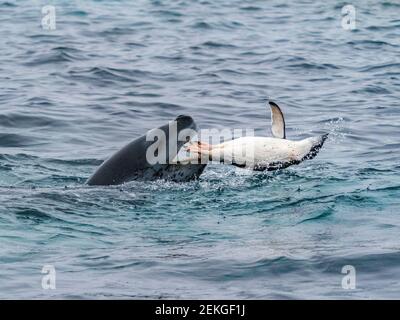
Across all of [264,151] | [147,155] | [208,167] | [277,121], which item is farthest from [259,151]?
[208,167]

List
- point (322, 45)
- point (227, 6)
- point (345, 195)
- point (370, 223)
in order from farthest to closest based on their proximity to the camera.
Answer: point (227, 6) → point (322, 45) → point (345, 195) → point (370, 223)

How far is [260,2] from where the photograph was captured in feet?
109

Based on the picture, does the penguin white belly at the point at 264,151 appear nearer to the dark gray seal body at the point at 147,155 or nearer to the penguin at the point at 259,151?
the penguin at the point at 259,151

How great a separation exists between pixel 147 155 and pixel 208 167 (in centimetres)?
258

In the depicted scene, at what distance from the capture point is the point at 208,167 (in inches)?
561

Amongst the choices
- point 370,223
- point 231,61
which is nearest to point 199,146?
point 370,223

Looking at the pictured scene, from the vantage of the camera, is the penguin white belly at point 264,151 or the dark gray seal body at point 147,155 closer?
the penguin white belly at point 264,151

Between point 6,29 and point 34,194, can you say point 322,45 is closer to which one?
point 6,29

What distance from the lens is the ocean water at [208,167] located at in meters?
9.57

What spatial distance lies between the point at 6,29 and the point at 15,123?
33.5 feet

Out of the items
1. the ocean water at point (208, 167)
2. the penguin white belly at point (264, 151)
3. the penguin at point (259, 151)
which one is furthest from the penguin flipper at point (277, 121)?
the ocean water at point (208, 167)

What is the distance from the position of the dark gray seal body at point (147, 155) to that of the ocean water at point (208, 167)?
0.63ft

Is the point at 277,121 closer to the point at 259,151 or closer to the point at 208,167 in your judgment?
the point at 259,151

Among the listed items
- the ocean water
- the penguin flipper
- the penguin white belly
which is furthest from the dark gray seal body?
the penguin flipper
